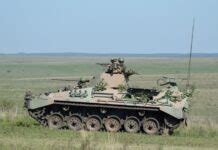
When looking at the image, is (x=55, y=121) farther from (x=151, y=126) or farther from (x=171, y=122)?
(x=171, y=122)

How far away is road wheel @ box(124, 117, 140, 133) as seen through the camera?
28078mm

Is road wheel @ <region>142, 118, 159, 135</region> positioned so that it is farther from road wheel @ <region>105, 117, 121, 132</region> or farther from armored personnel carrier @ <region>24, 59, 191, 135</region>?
road wheel @ <region>105, 117, 121, 132</region>

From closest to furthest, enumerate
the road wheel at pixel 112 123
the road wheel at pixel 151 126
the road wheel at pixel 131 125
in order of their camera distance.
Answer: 1. the road wheel at pixel 151 126
2. the road wheel at pixel 131 125
3. the road wheel at pixel 112 123

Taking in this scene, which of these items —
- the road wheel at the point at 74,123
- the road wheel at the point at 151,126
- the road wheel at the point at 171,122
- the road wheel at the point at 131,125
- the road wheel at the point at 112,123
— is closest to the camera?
the road wheel at the point at 171,122

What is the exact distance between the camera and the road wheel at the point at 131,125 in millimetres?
28078

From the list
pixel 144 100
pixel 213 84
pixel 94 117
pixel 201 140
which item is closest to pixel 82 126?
pixel 94 117

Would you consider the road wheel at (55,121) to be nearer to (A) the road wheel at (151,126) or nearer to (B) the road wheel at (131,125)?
(B) the road wheel at (131,125)

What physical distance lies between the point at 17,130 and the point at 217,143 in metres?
6.93

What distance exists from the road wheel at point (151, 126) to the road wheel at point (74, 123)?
2.41 meters

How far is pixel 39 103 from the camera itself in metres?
28.2

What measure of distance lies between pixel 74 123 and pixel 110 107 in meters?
1.59

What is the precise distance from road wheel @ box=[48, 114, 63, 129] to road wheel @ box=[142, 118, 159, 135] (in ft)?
10.4

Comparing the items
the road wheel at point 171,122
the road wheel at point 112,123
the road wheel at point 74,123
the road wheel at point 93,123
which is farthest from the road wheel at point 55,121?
the road wheel at point 171,122

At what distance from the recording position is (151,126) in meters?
28.0
